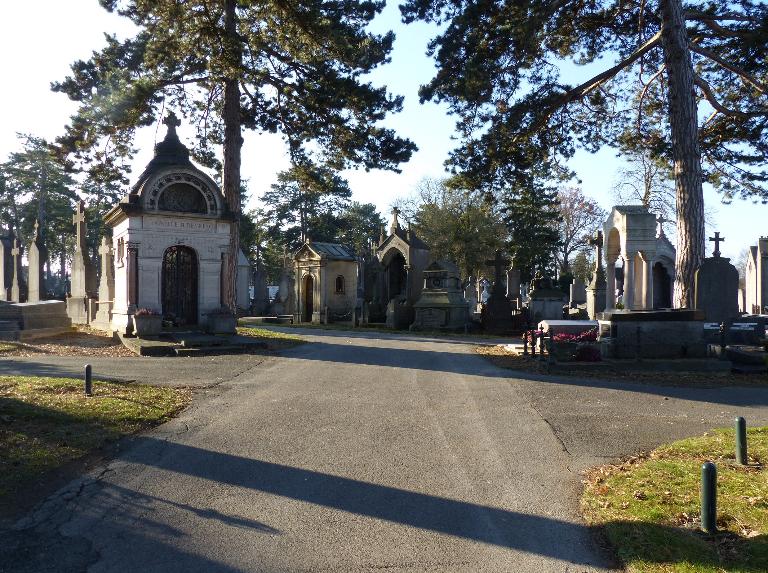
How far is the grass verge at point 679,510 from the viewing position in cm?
366

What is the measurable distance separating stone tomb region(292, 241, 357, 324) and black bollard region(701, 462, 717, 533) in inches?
1157

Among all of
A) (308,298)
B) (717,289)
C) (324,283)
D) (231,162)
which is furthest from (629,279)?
(308,298)

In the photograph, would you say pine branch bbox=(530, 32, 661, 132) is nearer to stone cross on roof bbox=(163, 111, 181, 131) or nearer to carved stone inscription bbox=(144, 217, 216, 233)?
carved stone inscription bbox=(144, 217, 216, 233)

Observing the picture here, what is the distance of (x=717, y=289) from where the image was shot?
13.4m

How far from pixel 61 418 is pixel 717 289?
44.6 ft

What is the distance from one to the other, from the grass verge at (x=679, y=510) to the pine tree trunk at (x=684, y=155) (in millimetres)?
9195

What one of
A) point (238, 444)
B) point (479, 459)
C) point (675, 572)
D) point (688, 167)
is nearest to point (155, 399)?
point (238, 444)

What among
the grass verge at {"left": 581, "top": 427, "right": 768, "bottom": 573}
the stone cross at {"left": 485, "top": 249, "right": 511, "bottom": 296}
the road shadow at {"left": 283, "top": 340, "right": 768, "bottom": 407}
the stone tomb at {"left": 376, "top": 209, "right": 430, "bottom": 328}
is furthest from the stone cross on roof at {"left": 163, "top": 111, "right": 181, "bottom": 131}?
the grass verge at {"left": 581, "top": 427, "right": 768, "bottom": 573}

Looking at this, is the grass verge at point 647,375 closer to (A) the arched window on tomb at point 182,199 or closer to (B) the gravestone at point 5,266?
(A) the arched window on tomb at point 182,199

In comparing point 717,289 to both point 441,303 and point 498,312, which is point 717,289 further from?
point 441,303

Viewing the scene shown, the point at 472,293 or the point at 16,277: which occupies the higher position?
the point at 16,277

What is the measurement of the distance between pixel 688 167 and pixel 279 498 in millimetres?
13940

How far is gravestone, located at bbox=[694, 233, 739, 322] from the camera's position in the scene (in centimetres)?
1333

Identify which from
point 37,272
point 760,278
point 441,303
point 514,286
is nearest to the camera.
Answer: point 760,278
